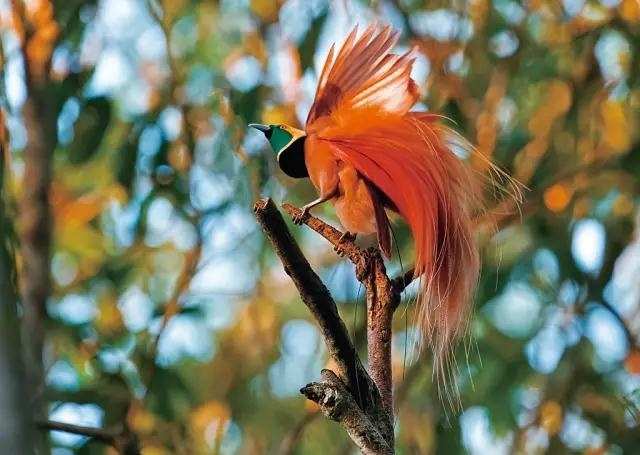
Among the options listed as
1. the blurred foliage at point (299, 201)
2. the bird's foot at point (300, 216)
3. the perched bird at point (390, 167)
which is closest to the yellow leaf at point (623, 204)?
the blurred foliage at point (299, 201)

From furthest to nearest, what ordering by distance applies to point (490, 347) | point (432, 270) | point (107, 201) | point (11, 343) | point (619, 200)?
point (107, 201), point (619, 200), point (490, 347), point (432, 270), point (11, 343)

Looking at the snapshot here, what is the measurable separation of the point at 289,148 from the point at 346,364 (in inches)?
8.0

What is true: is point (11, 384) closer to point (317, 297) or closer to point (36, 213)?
point (317, 297)

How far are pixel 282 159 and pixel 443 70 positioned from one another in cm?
103

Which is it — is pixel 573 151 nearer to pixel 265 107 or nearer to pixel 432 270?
pixel 265 107

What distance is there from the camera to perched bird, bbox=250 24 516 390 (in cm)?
83

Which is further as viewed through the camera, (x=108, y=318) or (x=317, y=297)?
(x=108, y=318)

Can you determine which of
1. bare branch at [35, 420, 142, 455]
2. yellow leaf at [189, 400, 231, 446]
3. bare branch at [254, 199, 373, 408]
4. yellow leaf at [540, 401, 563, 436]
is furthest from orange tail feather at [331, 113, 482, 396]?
yellow leaf at [189, 400, 231, 446]

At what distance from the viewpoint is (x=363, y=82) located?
87 centimetres

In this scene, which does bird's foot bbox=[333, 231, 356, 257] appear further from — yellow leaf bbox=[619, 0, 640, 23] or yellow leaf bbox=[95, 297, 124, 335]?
yellow leaf bbox=[619, 0, 640, 23]

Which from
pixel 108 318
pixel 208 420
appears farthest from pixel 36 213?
pixel 208 420

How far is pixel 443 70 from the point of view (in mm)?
1860

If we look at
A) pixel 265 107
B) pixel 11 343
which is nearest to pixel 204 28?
pixel 265 107

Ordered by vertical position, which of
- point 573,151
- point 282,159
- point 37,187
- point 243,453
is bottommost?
point 243,453
